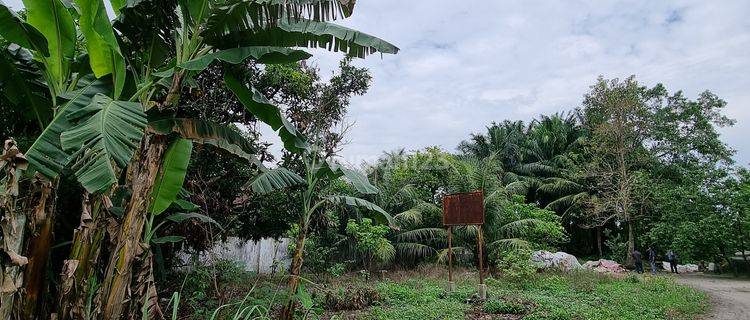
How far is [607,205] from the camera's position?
2084 cm

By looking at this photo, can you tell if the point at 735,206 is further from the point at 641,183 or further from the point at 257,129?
the point at 257,129

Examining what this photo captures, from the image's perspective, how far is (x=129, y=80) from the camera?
416cm

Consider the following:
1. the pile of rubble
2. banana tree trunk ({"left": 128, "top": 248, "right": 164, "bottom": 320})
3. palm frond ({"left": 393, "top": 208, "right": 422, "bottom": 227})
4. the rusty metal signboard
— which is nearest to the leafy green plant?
palm frond ({"left": 393, "top": 208, "right": 422, "bottom": 227})

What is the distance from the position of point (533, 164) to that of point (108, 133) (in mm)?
25586

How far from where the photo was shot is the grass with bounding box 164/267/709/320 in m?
7.21

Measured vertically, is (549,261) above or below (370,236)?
below

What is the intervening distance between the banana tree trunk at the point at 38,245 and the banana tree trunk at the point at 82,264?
162 mm

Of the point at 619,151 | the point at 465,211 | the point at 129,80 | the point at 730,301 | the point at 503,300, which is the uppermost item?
the point at 619,151

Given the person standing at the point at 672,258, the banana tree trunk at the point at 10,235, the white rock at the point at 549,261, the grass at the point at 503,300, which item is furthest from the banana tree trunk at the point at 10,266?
the person standing at the point at 672,258

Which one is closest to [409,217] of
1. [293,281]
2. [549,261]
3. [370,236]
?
[370,236]

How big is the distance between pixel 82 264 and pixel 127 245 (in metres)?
0.33

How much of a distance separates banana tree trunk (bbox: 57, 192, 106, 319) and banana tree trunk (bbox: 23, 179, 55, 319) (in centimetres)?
16

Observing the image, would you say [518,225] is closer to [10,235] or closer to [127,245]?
[127,245]

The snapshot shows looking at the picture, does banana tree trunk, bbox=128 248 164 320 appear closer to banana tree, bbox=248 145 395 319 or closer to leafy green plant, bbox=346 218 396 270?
banana tree, bbox=248 145 395 319
